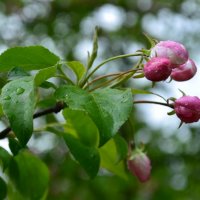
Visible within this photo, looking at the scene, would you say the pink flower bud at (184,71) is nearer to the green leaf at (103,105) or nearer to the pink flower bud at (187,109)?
the pink flower bud at (187,109)

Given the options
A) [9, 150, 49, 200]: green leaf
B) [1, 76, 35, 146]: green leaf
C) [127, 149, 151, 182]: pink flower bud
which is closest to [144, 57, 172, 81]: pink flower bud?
[1, 76, 35, 146]: green leaf

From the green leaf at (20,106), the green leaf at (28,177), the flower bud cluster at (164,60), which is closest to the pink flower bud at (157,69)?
the flower bud cluster at (164,60)

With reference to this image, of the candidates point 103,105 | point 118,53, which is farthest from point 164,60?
point 118,53

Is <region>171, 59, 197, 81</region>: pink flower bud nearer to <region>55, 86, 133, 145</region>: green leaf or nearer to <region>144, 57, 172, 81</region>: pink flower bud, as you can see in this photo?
<region>144, 57, 172, 81</region>: pink flower bud

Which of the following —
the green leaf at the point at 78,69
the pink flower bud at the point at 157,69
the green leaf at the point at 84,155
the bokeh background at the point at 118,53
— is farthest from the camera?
the bokeh background at the point at 118,53

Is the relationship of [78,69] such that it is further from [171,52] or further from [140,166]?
[140,166]
